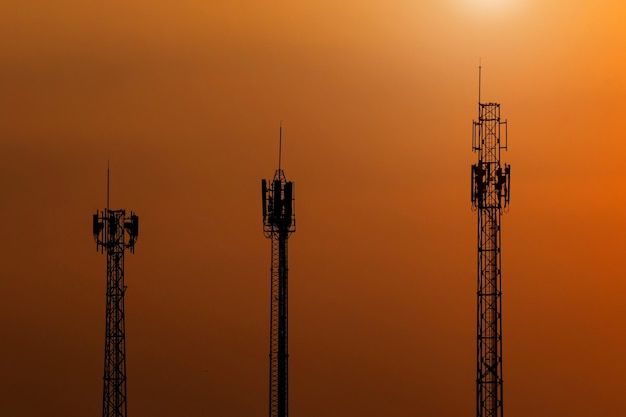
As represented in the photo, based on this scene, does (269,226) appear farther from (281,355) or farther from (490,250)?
(490,250)

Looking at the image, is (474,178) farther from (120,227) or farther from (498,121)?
(120,227)

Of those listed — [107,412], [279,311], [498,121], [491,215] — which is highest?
[498,121]

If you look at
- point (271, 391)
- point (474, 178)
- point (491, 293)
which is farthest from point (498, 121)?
point (271, 391)

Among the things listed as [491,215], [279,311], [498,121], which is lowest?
[279,311]

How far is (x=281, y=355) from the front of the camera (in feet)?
211

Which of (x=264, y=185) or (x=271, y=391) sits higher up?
(x=264, y=185)

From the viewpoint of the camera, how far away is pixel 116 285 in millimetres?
65125

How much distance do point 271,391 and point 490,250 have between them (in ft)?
39.6

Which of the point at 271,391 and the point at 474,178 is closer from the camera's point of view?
the point at 474,178

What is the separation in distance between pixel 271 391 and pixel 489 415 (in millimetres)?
10298

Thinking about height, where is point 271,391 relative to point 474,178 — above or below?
below

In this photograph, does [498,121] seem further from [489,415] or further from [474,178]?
[489,415]

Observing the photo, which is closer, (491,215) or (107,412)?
(491,215)

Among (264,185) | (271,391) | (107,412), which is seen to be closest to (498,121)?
(264,185)
